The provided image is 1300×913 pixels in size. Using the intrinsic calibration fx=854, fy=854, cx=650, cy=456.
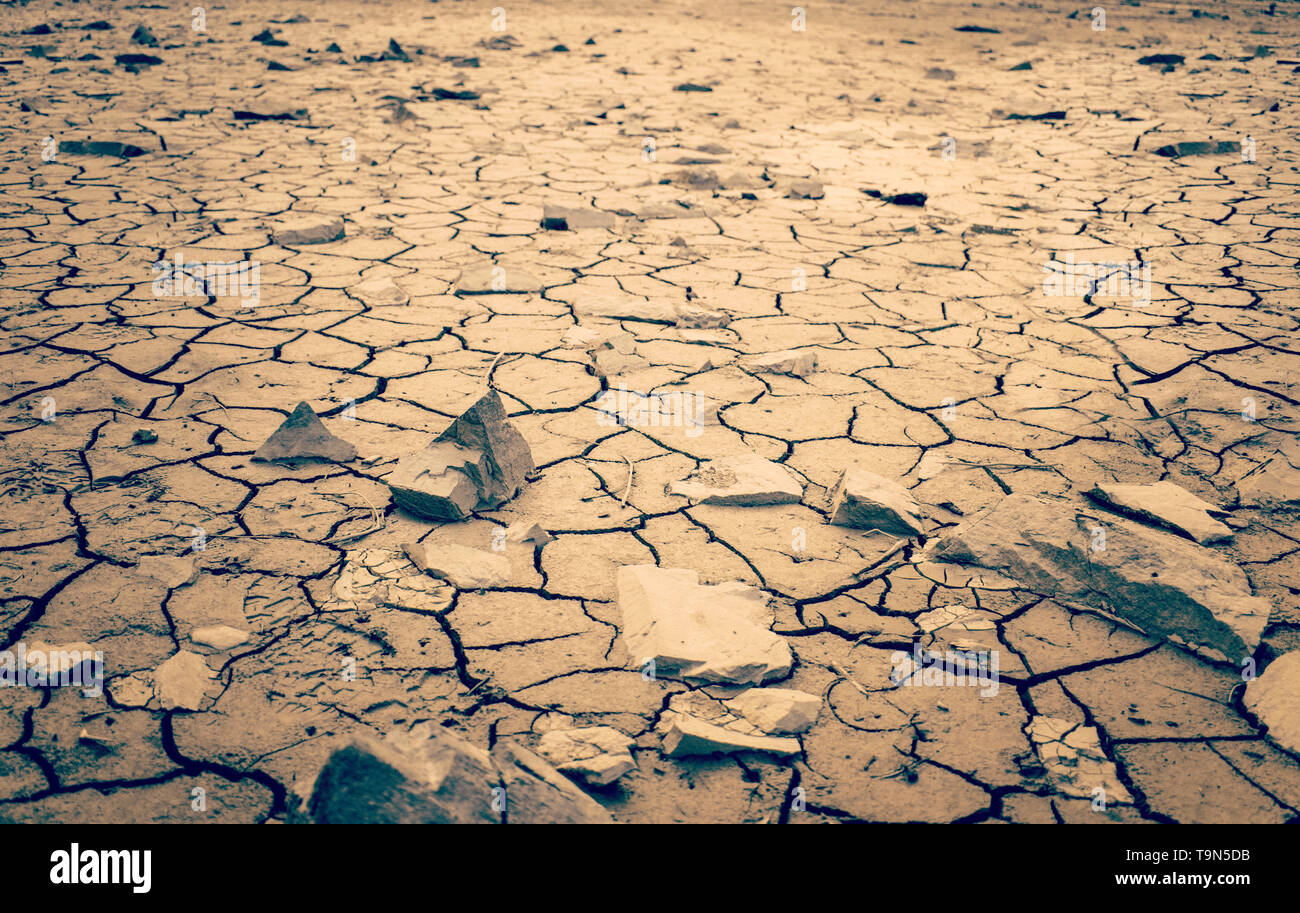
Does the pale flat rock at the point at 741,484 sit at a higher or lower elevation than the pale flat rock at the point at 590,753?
higher

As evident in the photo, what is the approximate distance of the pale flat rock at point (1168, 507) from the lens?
2.06 metres

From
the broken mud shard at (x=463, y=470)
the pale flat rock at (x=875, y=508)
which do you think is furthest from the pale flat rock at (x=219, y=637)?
the pale flat rock at (x=875, y=508)

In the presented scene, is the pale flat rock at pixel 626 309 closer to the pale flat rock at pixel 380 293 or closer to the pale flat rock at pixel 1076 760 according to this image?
the pale flat rock at pixel 380 293

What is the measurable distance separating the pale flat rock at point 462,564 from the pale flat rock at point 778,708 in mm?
631

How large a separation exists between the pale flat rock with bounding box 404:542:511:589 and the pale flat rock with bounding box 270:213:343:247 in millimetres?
2454

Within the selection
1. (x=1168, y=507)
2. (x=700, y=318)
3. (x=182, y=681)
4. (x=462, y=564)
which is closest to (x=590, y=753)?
(x=462, y=564)

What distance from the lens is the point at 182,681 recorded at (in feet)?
5.31

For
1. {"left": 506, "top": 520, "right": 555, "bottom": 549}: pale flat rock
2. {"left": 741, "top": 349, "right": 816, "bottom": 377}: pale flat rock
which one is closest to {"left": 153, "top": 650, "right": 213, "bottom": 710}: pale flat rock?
{"left": 506, "top": 520, "right": 555, "bottom": 549}: pale flat rock

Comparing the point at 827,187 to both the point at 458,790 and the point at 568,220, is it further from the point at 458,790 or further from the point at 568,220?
the point at 458,790

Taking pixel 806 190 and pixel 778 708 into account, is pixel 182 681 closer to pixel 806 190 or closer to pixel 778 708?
pixel 778 708

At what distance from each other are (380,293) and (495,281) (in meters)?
0.46

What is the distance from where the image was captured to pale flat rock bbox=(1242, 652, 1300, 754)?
1.56 meters

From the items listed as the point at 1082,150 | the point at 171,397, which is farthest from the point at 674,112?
the point at 171,397
